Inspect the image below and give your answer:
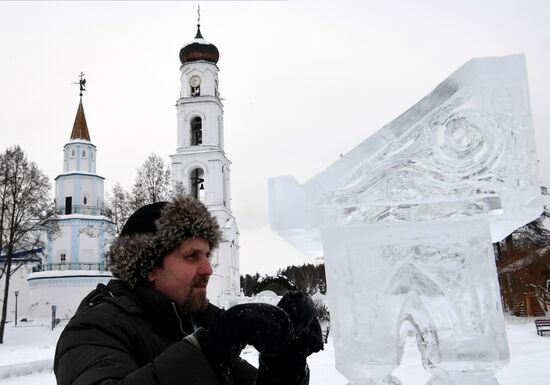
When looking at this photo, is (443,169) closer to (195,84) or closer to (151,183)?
(151,183)

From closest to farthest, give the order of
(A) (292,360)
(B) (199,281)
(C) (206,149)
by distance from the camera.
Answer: (A) (292,360) → (B) (199,281) → (C) (206,149)

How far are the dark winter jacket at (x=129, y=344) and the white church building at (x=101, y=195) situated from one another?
31475 millimetres

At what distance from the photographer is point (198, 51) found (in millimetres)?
41656

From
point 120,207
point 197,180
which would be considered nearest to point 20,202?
point 120,207

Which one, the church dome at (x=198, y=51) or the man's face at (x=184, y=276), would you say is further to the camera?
the church dome at (x=198, y=51)

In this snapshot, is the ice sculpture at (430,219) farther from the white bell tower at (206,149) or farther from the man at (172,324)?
the white bell tower at (206,149)

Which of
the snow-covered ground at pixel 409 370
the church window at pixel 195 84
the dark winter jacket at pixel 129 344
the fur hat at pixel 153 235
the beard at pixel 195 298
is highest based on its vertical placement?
the church window at pixel 195 84

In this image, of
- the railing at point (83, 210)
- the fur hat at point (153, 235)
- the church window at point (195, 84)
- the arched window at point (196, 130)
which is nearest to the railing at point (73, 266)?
the railing at point (83, 210)

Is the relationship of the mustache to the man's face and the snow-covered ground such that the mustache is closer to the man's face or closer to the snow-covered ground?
the man's face

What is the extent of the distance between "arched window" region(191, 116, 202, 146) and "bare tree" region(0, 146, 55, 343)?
1596 cm

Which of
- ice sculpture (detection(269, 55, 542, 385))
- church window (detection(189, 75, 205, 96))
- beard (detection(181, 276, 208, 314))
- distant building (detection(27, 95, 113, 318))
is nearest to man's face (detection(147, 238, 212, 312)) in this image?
beard (detection(181, 276, 208, 314))

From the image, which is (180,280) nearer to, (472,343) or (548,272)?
(472,343)

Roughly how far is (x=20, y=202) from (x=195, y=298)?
1040 inches

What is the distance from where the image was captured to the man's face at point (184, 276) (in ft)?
5.89
